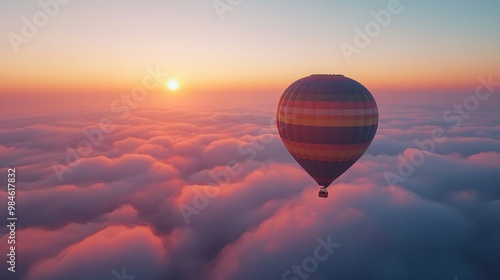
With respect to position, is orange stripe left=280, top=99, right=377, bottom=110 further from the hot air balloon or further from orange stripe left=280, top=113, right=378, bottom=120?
orange stripe left=280, top=113, right=378, bottom=120

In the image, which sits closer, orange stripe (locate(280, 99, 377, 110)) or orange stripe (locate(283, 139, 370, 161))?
orange stripe (locate(280, 99, 377, 110))

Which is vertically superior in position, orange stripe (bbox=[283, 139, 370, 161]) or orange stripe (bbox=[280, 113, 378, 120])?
orange stripe (bbox=[280, 113, 378, 120])

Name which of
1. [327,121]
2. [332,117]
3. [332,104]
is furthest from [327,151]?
[332,104]

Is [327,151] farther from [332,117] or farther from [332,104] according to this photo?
[332,104]

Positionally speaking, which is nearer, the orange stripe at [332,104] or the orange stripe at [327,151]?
the orange stripe at [332,104]

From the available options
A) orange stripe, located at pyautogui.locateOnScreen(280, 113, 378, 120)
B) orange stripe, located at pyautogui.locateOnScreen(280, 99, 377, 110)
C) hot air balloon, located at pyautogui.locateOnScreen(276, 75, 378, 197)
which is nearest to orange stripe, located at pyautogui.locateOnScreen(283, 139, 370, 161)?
hot air balloon, located at pyautogui.locateOnScreen(276, 75, 378, 197)

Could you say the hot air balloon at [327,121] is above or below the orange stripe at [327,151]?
above

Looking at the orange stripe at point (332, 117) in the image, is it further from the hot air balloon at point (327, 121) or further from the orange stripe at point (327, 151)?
the orange stripe at point (327, 151)

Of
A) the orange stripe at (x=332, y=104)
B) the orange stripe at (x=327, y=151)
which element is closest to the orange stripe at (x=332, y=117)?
the orange stripe at (x=332, y=104)

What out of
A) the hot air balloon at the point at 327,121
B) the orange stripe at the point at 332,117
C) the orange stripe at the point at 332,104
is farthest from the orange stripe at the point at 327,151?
the orange stripe at the point at 332,104
